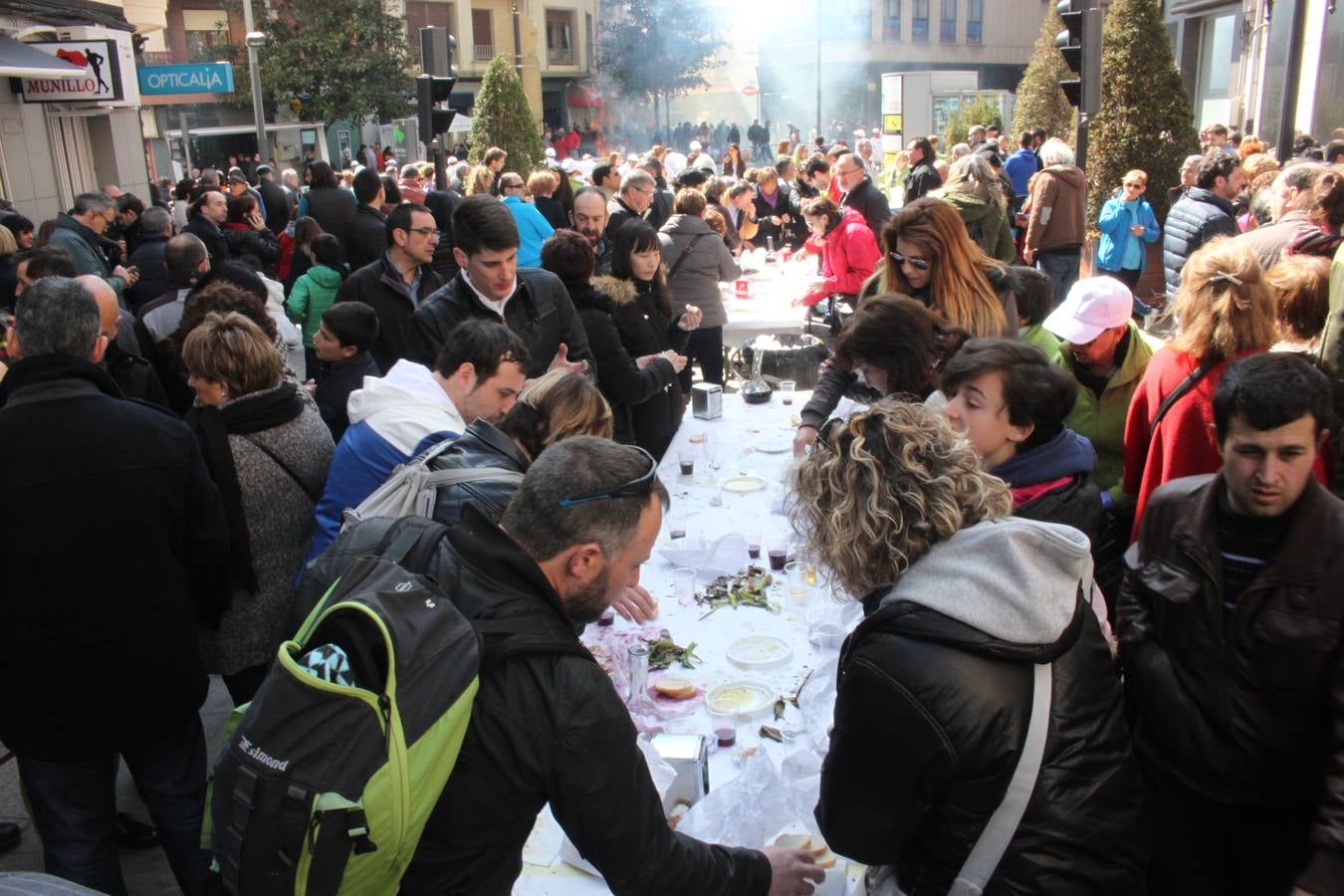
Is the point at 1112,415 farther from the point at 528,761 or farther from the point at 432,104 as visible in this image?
the point at 432,104

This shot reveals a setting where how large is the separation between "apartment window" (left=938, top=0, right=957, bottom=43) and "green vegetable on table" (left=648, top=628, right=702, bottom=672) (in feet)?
160

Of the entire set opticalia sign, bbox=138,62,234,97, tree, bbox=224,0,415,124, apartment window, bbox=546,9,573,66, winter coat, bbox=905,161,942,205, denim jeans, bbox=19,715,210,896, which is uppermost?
apartment window, bbox=546,9,573,66

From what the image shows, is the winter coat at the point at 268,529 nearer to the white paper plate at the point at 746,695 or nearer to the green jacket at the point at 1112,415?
the white paper plate at the point at 746,695

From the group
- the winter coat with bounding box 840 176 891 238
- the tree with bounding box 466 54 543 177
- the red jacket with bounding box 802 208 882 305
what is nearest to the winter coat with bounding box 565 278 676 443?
the red jacket with bounding box 802 208 882 305

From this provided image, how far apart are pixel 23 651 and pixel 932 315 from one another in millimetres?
2927

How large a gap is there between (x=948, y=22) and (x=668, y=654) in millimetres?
49299

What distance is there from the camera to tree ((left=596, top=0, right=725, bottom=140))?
4209 cm

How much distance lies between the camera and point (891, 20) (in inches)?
1774

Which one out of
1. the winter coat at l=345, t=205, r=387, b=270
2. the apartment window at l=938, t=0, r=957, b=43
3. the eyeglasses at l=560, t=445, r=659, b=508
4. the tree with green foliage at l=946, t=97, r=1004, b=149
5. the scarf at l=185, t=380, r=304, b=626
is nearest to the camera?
the eyeglasses at l=560, t=445, r=659, b=508

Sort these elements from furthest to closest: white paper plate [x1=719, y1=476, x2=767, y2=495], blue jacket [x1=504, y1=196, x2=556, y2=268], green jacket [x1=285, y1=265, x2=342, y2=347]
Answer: blue jacket [x1=504, y1=196, x2=556, y2=268], green jacket [x1=285, y1=265, x2=342, y2=347], white paper plate [x1=719, y1=476, x2=767, y2=495]

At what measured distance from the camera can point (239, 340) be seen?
9.99ft

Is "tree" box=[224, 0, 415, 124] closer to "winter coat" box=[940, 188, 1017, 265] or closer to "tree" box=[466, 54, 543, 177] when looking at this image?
"tree" box=[466, 54, 543, 177]

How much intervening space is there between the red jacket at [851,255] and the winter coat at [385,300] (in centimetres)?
282

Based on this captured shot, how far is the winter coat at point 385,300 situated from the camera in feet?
16.9
